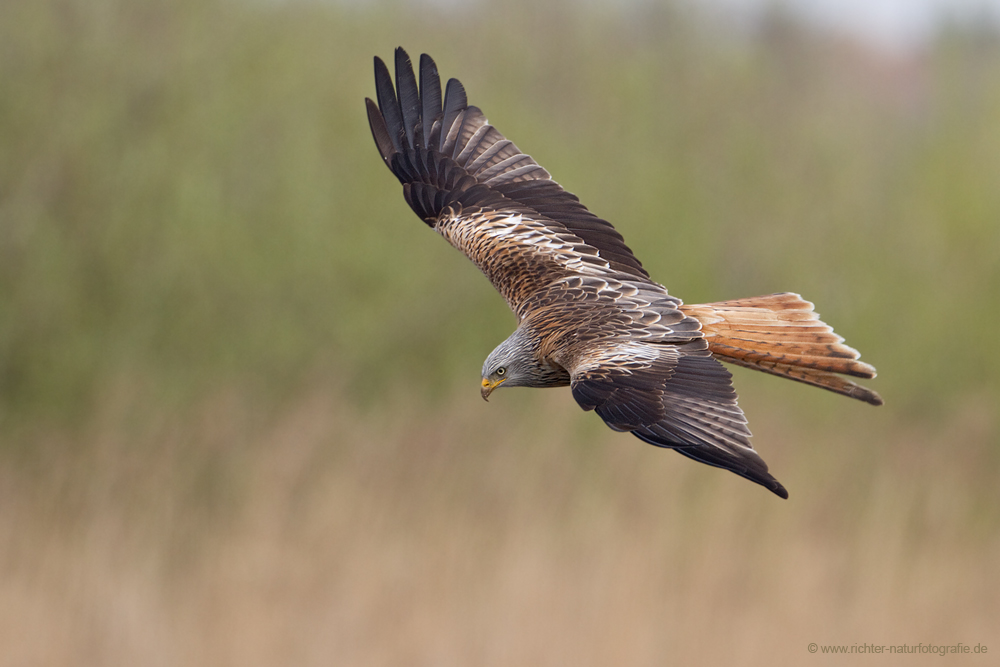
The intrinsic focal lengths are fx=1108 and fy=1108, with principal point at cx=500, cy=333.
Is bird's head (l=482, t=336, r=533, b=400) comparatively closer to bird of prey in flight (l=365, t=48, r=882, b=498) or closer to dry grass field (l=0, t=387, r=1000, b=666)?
bird of prey in flight (l=365, t=48, r=882, b=498)

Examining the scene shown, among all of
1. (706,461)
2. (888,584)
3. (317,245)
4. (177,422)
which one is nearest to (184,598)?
(177,422)

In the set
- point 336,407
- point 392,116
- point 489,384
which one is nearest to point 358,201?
point 336,407

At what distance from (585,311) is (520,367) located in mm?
353

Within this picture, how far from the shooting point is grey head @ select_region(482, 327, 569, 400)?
4.45m

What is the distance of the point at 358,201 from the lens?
466 inches

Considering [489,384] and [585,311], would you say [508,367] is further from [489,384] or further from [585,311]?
[585,311]

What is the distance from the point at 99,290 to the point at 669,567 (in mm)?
6100

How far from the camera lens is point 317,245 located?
11.5 m

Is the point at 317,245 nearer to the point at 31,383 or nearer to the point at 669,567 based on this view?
the point at 31,383

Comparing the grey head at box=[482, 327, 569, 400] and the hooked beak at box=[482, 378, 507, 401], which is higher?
the grey head at box=[482, 327, 569, 400]

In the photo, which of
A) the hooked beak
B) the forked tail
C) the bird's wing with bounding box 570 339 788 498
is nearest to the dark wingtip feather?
the hooked beak

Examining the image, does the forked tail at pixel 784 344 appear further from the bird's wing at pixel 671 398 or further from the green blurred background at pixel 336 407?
the green blurred background at pixel 336 407

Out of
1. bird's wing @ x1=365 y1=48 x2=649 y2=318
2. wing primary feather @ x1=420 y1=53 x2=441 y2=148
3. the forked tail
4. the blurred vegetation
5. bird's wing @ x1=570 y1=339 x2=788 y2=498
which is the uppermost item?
the blurred vegetation

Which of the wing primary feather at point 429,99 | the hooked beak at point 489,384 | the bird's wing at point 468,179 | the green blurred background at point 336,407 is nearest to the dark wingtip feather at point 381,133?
the bird's wing at point 468,179
